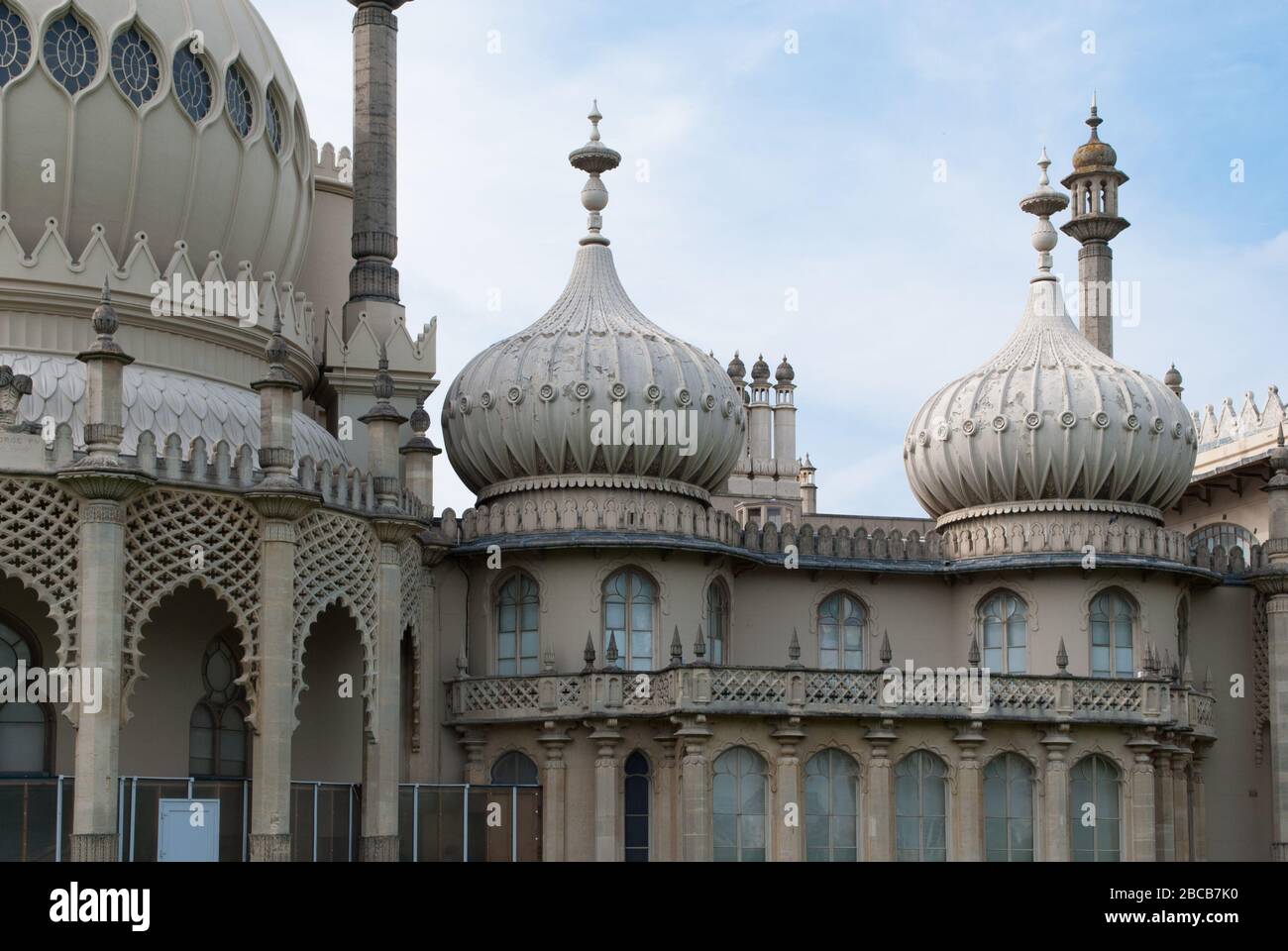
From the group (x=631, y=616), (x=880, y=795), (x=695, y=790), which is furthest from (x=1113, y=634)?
(x=695, y=790)

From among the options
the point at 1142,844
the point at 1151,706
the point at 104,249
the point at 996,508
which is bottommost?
the point at 1142,844

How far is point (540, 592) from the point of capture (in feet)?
114

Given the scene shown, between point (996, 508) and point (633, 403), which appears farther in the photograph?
point (996, 508)

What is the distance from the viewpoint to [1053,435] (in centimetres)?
3703

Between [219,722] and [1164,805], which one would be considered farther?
[1164,805]

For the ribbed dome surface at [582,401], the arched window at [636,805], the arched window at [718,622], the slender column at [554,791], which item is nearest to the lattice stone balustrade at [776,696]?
the slender column at [554,791]

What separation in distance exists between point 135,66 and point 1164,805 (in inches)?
825

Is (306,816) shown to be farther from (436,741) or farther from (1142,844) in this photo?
(1142,844)

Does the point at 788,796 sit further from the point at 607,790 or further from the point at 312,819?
the point at 312,819

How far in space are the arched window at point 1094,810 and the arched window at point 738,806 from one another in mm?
5494

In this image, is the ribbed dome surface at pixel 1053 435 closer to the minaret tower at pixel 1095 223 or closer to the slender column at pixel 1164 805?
the slender column at pixel 1164 805

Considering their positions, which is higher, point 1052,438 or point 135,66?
point 135,66
